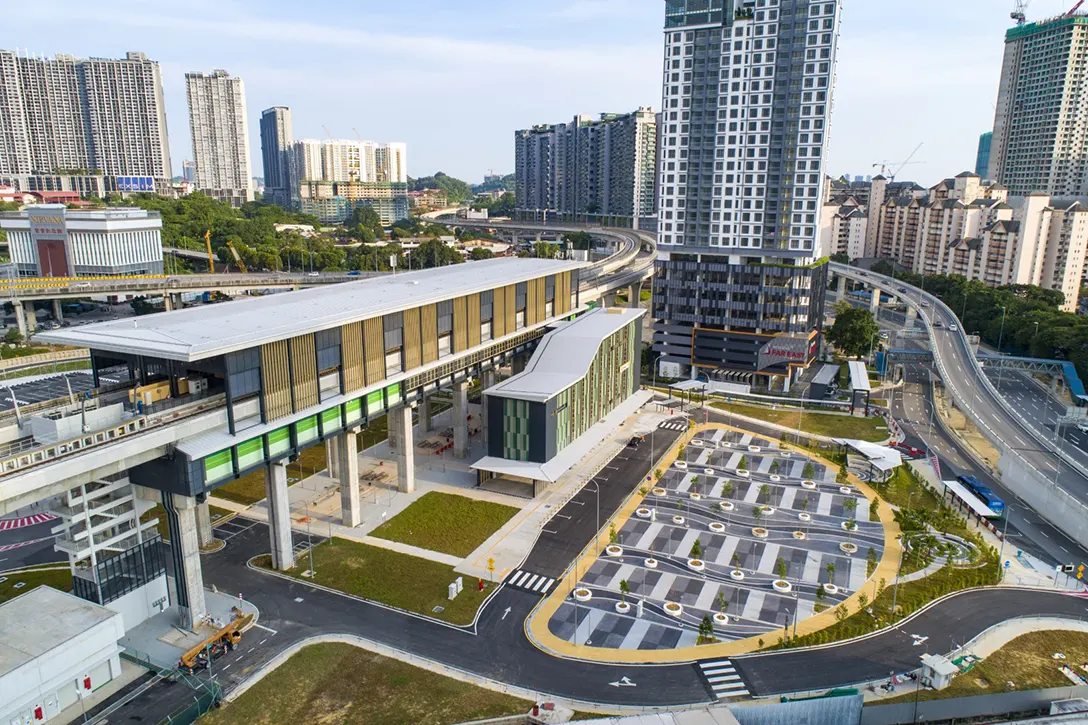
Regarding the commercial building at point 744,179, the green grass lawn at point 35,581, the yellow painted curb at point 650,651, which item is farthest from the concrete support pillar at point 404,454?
the commercial building at point 744,179

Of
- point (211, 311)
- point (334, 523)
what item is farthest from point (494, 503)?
point (211, 311)

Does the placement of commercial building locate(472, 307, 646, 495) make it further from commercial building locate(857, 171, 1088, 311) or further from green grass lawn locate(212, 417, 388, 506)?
commercial building locate(857, 171, 1088, 311)

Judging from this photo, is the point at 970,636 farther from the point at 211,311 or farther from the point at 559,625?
the point at 211,311

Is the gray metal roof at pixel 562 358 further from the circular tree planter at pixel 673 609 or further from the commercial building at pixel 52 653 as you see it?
the commercial building at pixel 52 653

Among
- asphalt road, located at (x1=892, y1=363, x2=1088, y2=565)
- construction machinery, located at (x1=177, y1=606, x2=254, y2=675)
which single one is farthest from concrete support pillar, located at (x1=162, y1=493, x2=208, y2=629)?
asphalt road, located at (x1=892, y1=363, x2=1088, y2=565)

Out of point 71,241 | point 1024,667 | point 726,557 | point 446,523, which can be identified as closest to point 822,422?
point 726,557

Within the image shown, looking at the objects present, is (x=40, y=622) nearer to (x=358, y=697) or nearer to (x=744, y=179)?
(x=358, y=697)

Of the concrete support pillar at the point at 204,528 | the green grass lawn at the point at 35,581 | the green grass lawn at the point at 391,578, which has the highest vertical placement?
the concrete support pillar at the point at 204,528
